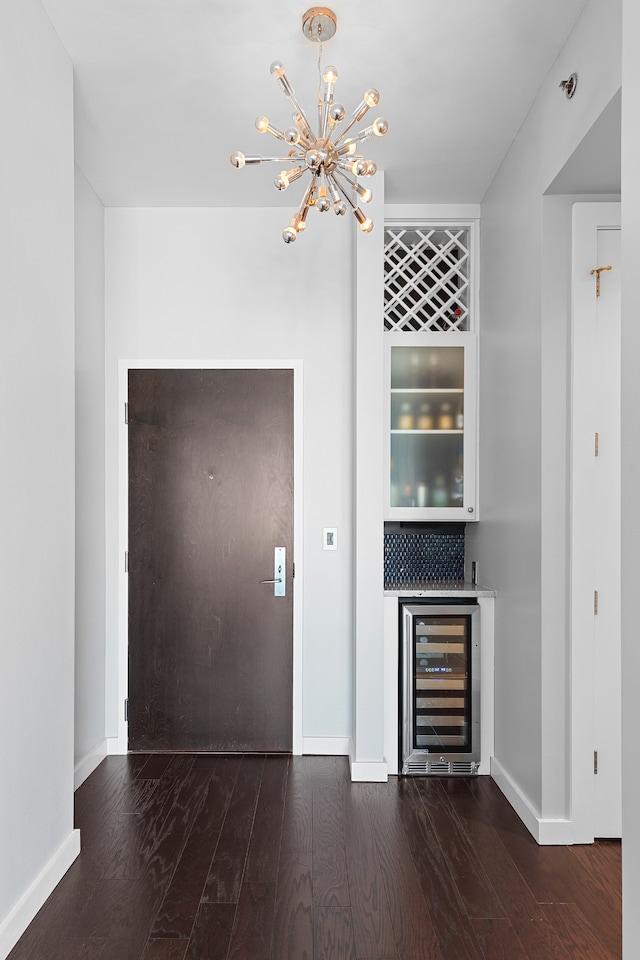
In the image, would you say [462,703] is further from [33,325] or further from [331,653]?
[33,325]

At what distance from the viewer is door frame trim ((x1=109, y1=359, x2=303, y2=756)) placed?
390cm

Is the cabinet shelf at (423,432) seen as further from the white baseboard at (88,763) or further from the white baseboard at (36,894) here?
the white baseboard at (36,894)

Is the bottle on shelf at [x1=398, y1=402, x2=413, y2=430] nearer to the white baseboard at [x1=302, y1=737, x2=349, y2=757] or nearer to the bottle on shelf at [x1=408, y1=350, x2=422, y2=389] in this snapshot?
the bottle on shelf at [x1=408, y1=350, x2=422, y2=389]

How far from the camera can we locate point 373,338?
3551 mm

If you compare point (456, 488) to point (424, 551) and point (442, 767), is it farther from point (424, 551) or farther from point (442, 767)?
point (442, 767)

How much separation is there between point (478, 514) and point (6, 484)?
249 cm

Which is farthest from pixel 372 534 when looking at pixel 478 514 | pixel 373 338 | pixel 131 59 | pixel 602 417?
pixel 131 59

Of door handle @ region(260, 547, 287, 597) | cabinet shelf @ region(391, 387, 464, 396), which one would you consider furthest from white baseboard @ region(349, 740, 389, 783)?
cabinet shelf @ region(391, 387, 464, 396)

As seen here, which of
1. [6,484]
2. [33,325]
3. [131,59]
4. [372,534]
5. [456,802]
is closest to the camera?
[6,484]

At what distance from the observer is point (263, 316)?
398 cm

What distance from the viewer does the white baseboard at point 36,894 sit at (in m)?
2.10

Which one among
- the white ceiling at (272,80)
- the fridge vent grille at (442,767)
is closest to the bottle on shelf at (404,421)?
the white ceiling at (272,80)

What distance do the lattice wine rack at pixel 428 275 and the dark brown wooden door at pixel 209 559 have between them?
2.39ft

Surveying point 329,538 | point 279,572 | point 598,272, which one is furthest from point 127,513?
point 598,272
